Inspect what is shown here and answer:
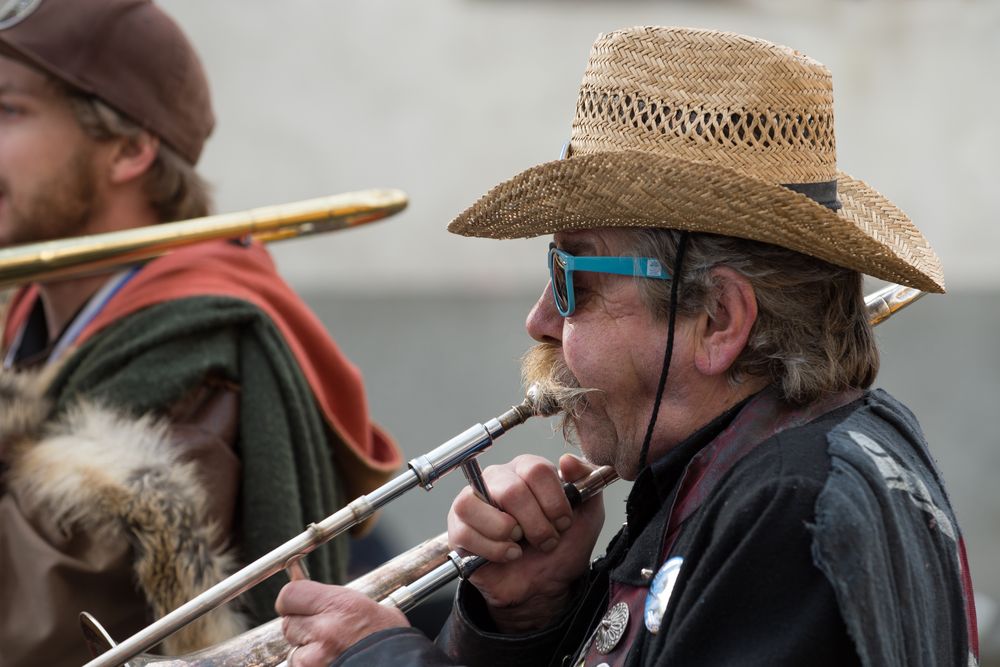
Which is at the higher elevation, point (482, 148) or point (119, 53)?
point (119, 53)

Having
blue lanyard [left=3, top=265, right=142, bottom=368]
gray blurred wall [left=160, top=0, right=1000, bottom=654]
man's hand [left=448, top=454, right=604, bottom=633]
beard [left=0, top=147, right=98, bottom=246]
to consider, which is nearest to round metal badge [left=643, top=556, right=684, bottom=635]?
man's hand [left=448, top=454, right=604, bottom=633]

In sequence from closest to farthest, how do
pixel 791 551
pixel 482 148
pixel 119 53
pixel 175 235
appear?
pixel 791 551 → pixel 175 235 → pixel 119 53 → pixel 482 148

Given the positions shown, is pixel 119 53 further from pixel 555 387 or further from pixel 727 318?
pixel 727 318

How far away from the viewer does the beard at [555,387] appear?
84.2 inches

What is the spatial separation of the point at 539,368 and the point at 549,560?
38cm

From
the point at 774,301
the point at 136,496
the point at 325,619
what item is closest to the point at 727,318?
the point at 774,301

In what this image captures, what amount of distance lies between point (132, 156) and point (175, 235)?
16.6 inches

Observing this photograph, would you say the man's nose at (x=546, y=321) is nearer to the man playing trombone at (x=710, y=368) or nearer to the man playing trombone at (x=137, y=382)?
the man playing trombone at (x=710, y=368)

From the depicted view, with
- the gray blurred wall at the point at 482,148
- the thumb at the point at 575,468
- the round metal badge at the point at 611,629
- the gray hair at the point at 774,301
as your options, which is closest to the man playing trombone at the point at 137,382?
the thumb at the point at 575,468

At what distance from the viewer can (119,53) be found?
353 cm

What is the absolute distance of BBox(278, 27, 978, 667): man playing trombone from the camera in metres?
1.75

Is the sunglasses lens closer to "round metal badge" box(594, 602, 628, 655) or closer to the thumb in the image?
the thumb

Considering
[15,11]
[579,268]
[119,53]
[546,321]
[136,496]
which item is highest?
[15,11]

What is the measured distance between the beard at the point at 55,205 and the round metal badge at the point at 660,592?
2351 mm
